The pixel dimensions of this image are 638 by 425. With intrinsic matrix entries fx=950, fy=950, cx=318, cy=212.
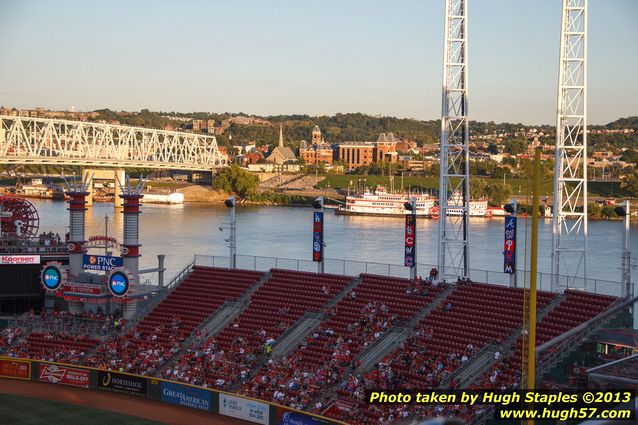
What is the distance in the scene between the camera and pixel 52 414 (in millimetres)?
26594

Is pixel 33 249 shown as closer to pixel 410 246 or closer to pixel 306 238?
pixel 410 246

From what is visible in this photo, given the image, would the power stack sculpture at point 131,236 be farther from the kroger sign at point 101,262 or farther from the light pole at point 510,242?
the light pole at point 510,242

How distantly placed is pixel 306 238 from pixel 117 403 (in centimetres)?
4568

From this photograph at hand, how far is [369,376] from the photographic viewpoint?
25.6 m

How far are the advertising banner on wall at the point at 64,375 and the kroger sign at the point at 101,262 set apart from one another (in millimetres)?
4924

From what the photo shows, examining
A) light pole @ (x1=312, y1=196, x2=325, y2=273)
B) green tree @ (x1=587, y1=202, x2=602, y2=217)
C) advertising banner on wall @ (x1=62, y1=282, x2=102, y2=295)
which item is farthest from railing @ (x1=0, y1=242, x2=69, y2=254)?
green tree @ (x1=587, y1=202, x2=602, y2=217)

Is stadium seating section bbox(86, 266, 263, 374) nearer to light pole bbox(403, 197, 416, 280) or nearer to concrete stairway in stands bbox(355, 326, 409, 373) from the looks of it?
light pole bbox(403, 197, 416, 280)

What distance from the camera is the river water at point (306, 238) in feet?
180

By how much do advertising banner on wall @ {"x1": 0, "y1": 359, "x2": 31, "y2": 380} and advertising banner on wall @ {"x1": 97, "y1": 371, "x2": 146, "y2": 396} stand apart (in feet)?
8.80

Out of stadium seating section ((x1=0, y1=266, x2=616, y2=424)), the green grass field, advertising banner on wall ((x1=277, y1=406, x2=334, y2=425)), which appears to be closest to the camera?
advertising banner on wall ((x1=277, y1=406, x2=334, y2=425))

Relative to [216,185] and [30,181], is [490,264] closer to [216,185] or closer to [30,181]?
[216,185]

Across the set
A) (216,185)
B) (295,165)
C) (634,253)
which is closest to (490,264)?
(634,253)

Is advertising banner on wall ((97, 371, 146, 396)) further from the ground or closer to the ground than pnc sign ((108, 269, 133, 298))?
closer to the ground

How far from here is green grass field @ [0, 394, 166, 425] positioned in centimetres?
2586
